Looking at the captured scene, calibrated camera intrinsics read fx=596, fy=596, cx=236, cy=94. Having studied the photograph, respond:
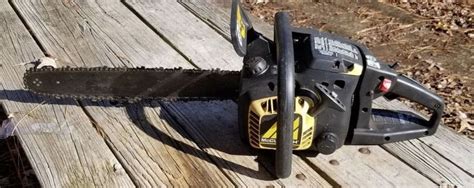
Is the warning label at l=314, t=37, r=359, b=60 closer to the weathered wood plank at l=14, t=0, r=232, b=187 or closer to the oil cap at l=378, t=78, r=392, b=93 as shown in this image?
the oil cap at l=378, t=78, r=392, b=93

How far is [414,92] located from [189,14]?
1.45m

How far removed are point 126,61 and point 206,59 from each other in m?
0.36

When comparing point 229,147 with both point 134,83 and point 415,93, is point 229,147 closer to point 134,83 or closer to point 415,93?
point 134,83

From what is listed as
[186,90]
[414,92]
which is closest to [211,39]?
[186,90]

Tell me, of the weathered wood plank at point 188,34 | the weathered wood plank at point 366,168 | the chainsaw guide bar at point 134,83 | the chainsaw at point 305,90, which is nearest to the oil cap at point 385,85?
the chainsaw at point 305,90

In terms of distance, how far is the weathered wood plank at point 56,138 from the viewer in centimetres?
202

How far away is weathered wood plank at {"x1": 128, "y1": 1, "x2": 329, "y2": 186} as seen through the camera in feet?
6.61

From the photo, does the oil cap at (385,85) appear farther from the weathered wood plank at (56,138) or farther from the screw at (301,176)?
the weathered wood plank at (56,138)

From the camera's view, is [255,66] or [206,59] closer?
[255,66]

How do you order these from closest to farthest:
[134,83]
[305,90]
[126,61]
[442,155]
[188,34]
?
[305,90], [442,155], [134,83], [126,61], [188,34]

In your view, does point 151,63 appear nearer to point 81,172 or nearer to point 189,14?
point 189,14

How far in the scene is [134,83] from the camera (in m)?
2.20

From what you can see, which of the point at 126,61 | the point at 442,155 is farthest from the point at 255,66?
the point at 126,61

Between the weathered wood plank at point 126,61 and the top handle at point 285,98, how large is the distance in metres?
0.34
